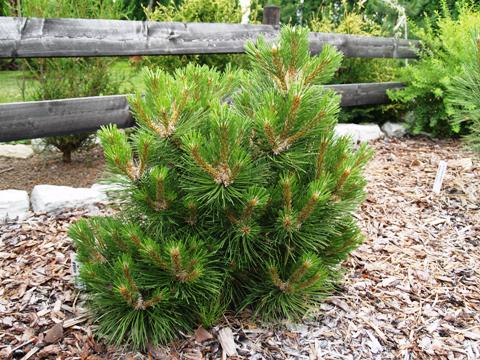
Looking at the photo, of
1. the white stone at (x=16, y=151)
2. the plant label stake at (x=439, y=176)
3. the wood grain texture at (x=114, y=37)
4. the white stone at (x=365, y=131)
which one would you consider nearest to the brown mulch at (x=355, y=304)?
the plant label stake at (x=439, y=176)

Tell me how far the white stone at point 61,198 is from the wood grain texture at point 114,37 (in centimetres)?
84

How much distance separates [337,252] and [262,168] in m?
0.51

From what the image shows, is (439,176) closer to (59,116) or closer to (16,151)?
(59,116)

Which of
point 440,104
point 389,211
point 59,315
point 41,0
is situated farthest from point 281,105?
point 440,104

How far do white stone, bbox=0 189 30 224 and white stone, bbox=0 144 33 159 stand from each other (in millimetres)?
1445

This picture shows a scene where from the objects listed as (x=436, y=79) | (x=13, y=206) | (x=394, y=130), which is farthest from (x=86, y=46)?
(x=394, y=130)

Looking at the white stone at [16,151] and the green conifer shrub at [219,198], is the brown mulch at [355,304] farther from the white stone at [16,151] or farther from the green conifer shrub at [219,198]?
the white stone at [16,151]

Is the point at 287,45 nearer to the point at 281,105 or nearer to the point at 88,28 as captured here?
the point at 281,105

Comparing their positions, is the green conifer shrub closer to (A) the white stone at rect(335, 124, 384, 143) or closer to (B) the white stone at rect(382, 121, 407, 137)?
(A) the white stone at rect(335, 124, 384, 143)

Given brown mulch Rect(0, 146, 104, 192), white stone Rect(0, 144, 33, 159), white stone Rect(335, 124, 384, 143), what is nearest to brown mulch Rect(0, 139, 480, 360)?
brown mulch Rect(0, 146, 104, 192)

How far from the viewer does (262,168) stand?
1.80 metres

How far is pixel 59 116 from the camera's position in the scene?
10.7ft

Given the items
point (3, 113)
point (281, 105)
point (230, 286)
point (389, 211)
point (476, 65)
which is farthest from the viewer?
point (389, 211)

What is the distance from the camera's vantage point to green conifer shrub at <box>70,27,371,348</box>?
1.71 meters
